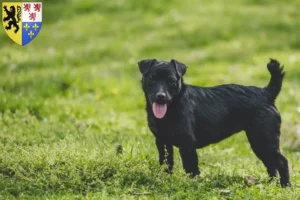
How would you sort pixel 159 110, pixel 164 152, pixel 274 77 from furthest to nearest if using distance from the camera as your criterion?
pixel 274 77 < pixel 164 152 < pixel 159 110

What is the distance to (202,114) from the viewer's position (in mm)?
7230

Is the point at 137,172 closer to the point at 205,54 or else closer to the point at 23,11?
the point at 23,11

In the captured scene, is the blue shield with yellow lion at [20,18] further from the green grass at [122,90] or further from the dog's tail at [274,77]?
the dog's tail at [274,77]

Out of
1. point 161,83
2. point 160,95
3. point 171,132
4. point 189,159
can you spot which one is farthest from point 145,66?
point 189,159

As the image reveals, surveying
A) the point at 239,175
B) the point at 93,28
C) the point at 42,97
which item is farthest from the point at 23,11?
the point at 93,28

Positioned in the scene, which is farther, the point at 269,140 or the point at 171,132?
the point at 269,140

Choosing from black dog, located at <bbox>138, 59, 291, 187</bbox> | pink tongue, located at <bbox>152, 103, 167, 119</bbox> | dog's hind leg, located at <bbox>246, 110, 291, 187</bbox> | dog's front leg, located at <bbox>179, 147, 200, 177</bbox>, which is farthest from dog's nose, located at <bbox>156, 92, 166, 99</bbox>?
dog's hind leg, located at <bbox>246, 110, 291, 187</bbox>

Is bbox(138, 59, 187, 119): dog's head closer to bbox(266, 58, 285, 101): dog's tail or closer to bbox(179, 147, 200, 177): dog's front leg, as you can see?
bbox(179, 147, 200, 177): dog's front leg

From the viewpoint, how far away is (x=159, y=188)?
21.9ft

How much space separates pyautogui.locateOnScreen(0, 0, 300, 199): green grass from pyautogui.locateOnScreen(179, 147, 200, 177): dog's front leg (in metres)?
0.13

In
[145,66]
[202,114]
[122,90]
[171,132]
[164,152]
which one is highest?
[145,66]

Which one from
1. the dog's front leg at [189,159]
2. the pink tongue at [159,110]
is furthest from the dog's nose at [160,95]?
the dog's front leg at [189,159]

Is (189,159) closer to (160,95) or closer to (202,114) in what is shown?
(202,114)

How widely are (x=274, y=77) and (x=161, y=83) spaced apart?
151cm
